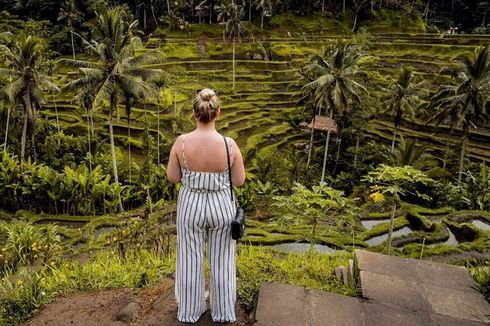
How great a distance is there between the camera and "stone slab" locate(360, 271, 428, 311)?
14.0 ft

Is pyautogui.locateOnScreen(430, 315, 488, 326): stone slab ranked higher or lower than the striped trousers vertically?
lower

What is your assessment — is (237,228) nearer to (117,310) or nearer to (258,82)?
(117,310)

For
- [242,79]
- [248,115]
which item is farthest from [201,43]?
[248,115]

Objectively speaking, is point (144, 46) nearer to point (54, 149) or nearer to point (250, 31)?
point (250, 31)

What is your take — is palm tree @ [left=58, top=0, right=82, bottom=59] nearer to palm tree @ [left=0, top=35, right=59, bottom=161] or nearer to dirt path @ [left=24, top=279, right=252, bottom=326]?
palm tree @ [left=0, top=35, right=59, bottom=161]

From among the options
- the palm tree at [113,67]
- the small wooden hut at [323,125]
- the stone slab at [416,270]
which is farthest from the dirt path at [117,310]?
the small wooden hut at [323,125]

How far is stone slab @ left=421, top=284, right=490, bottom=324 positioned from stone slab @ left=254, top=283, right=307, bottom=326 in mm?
1361

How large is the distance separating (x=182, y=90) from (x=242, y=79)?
23.3 ft

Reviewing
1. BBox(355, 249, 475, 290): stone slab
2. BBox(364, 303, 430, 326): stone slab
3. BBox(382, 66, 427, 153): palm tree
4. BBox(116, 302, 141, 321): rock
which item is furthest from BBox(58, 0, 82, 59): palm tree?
BBox(364, 303, 430, 326): stone slab

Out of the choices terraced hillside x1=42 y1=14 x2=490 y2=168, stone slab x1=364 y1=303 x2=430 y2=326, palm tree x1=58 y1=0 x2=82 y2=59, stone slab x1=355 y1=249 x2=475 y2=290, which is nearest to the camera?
stone slab x1=364 y1=303 x2=430 y2=326

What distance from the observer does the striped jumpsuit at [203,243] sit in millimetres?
3594

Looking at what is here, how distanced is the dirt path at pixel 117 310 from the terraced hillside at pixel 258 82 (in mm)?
20346

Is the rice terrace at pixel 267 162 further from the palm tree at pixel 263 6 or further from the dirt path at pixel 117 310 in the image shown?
the palm tree at pixel 263 6

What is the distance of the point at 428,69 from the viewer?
120 feet
